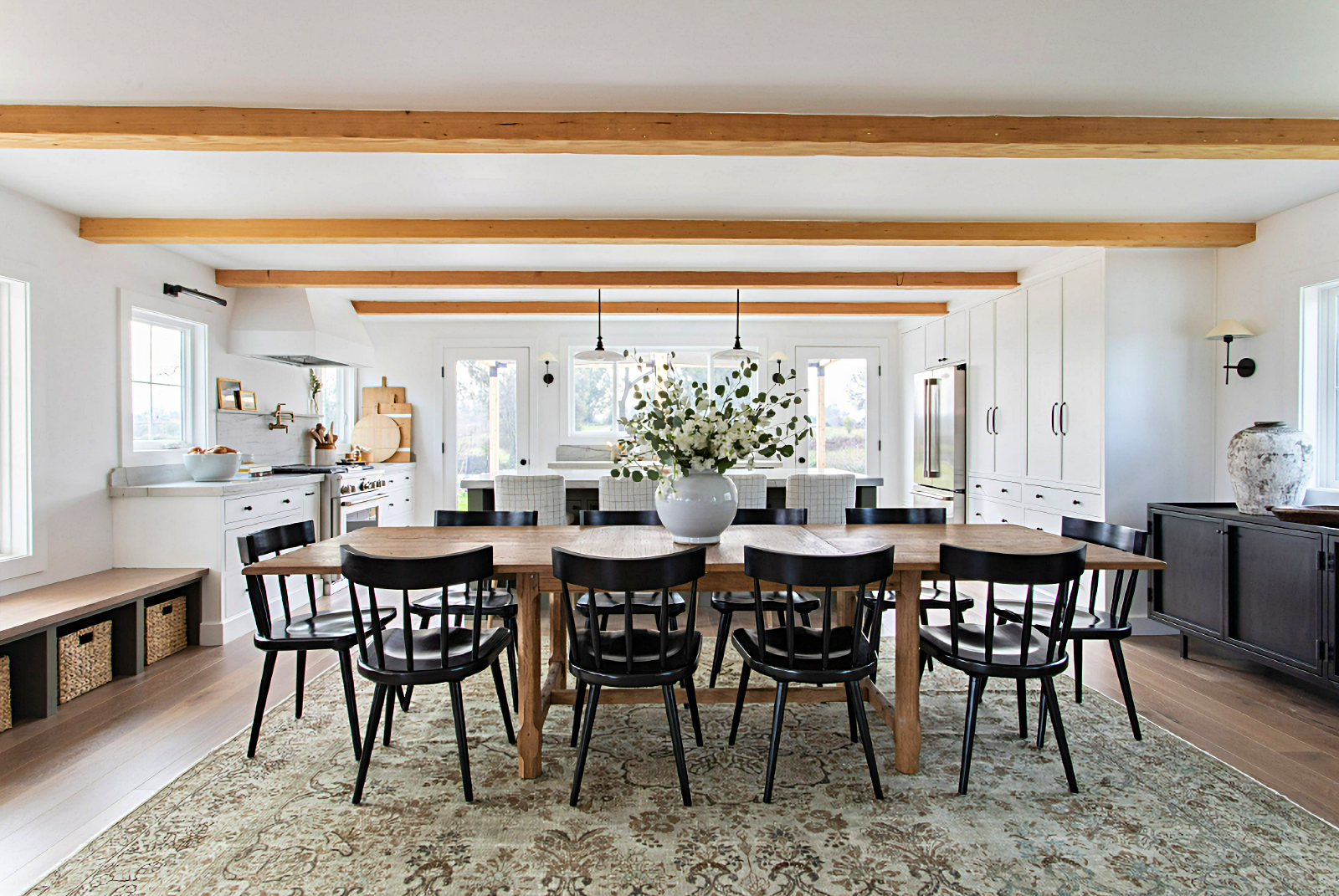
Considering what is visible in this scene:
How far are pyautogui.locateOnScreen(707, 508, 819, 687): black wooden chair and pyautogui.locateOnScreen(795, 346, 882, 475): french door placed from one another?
385 centimetres

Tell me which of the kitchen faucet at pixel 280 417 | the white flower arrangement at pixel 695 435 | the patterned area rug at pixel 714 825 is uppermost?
the kitchen faucet at pixel 280 417

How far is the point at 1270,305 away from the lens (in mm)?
3729

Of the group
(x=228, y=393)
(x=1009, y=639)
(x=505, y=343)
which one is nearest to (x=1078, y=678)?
(x=1009, y=639)

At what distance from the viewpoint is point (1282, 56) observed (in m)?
2.15

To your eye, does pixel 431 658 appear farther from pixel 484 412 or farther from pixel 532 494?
pixel 484 412

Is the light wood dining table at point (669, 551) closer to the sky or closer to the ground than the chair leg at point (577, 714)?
closer to the sky

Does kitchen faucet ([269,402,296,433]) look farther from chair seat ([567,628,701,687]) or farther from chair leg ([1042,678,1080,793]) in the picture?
chair leg ([1042,678,1080,793])

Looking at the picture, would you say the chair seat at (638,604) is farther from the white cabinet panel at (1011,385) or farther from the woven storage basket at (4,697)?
the white cabinet panel at (1011,385)

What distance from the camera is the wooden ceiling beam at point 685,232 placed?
3797 mm

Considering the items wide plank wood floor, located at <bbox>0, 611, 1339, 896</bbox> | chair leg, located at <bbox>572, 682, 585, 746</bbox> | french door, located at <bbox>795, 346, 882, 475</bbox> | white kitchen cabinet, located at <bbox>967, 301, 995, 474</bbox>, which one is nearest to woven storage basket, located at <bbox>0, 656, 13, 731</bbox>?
wide plank wood floor, located at <bbox>0, 611, 1339, 896</bbox>

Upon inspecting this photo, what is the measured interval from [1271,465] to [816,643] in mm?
2652

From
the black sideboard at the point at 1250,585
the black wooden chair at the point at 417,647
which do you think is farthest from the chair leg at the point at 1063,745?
the black wooden chair at the point at 417,647

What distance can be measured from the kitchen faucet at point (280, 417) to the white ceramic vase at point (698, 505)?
4.22 metres

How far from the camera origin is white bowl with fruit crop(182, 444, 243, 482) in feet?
13.7
